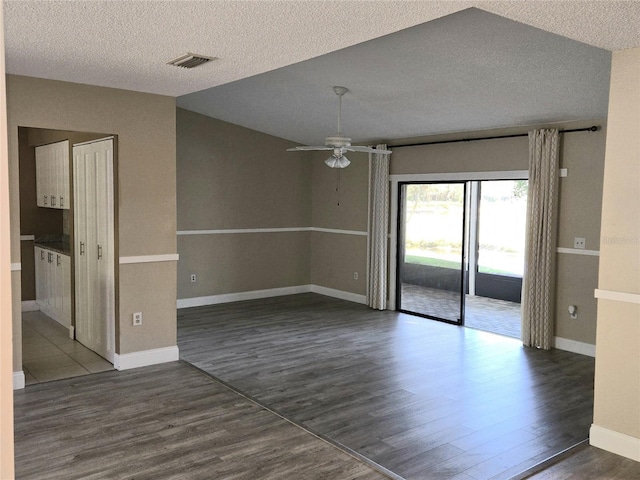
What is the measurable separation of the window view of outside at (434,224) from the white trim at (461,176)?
4.5 inches

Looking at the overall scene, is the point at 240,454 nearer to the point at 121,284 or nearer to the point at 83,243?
the point at 121,284

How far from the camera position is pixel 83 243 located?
577 cm

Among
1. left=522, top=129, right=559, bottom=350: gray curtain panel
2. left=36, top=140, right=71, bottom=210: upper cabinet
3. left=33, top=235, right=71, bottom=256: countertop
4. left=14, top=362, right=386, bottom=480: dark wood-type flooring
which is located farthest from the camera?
left=33, top=235, right=71, bottom=256: countertop

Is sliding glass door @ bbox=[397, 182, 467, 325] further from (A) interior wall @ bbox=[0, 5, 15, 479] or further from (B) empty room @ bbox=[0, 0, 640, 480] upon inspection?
(A) interior wall @ bbox=[0, 5, 15, 479]

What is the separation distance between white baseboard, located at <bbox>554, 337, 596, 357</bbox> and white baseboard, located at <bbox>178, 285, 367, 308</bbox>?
298 centimetres

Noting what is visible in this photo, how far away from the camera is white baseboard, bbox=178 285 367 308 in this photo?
807 cm

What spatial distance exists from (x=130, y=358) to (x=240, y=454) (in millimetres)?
2064

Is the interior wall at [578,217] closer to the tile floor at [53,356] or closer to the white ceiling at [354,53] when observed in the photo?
the white ceiling at [354,53]

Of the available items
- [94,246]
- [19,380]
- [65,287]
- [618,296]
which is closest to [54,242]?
[65,287]

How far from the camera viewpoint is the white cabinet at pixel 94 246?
17.0ft

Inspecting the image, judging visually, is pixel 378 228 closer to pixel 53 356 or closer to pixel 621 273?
pixel 53 356

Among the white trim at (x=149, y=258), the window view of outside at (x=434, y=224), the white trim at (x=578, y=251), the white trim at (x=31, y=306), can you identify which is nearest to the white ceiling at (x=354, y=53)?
the window view of outside at (x=434, y=224)

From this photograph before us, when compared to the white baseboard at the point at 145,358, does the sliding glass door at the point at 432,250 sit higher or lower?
higher

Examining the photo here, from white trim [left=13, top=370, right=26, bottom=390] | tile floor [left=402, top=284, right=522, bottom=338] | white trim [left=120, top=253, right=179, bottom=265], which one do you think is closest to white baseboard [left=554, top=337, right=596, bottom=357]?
tile floor [left=402, top=284, right=522, bottom=338]
